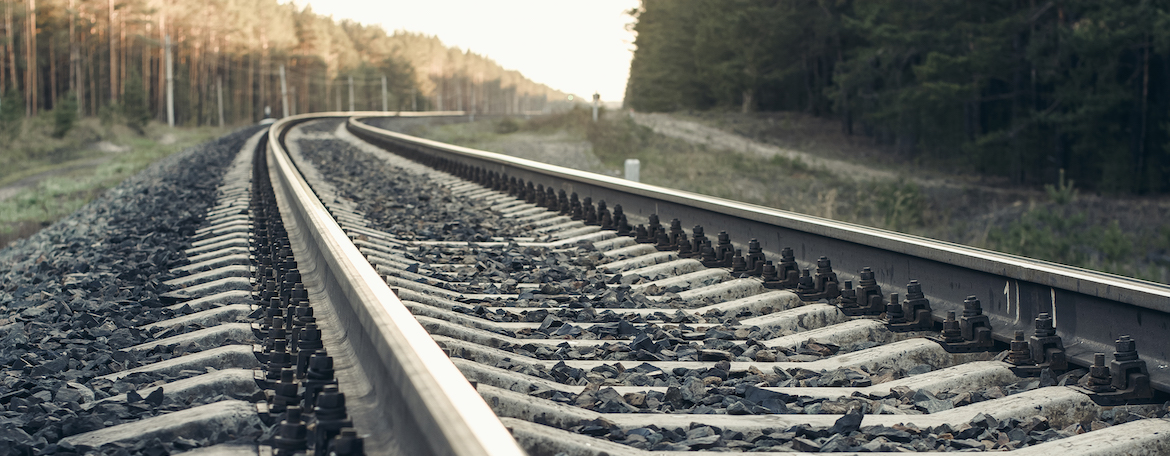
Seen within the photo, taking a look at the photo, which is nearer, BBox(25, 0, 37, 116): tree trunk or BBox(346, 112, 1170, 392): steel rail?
BBox(346, 112, 1170, 392): steel rail

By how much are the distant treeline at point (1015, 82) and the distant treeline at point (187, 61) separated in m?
36.2

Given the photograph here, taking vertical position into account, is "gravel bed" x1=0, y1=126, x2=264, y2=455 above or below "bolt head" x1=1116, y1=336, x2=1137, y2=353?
below

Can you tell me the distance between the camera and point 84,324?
385 cm

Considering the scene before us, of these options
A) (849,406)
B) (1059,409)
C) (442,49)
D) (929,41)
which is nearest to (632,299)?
(849,406)

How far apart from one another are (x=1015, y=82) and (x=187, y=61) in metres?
81.8

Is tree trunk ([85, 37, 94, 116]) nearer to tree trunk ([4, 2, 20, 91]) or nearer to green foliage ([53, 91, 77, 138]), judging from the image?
tree trunk ([4, 2, 20, 91])

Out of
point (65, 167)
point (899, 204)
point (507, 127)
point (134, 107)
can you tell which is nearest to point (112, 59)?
point (134, 107)

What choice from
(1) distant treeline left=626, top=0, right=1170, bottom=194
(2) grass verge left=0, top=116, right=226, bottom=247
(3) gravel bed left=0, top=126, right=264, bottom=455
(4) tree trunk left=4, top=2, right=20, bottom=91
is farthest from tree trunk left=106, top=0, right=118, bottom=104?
(3) gravel bed left=0, top=126, right=264, bottom=455

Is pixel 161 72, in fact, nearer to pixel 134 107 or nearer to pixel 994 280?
pixel 134 107

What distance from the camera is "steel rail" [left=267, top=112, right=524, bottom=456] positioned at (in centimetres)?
153

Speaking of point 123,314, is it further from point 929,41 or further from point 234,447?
point 929,41

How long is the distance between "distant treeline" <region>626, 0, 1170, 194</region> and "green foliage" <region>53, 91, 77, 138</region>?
1294 inches

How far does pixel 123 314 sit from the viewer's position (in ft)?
13.1

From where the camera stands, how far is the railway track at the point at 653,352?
2.27 m
